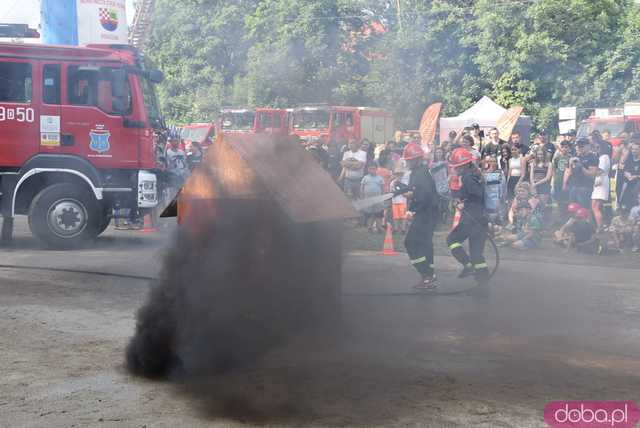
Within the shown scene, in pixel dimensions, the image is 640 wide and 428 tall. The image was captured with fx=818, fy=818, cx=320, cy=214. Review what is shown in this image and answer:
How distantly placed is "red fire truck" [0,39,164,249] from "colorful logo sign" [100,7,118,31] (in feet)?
9.85

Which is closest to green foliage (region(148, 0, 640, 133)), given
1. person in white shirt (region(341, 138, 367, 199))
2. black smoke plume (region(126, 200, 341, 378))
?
person in white shirt (region(341, 138, 367, 199))

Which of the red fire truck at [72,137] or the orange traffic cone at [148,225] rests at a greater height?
the red fire truck at [72,137]

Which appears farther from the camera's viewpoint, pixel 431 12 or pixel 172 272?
pixel 431 12

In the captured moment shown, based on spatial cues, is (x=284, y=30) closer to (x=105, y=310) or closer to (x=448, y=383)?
(x=105, y=310)

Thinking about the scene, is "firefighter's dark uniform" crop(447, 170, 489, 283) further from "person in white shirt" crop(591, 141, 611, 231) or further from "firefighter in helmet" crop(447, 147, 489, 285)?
"person in white shirt" crop(591, 141, 611, 231)

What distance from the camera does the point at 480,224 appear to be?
909 cm

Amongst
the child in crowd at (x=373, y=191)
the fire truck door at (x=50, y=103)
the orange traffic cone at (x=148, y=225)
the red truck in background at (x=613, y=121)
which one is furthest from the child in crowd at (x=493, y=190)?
the red truck in background at (x=613, y=121)

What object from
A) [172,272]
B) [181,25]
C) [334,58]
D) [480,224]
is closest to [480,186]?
[480,224]

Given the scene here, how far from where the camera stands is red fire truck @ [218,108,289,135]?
6671 mm

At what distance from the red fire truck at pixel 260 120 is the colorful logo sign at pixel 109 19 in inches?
105

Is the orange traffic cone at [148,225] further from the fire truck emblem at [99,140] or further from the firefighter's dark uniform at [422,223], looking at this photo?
the firefighter's dark uniform at [422,223]

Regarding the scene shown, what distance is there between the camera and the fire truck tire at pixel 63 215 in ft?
38.9

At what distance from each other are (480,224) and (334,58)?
2.87 metres

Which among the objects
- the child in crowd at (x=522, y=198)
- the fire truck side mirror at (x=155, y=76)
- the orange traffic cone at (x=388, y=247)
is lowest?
the orange traffic cone at (x=388, y=247)
